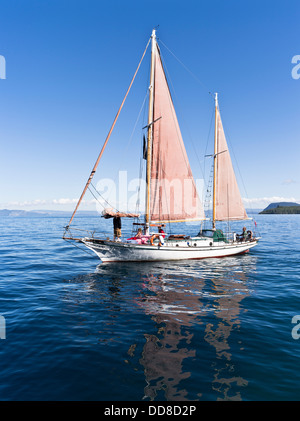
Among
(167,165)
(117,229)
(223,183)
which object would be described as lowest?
(117,229)

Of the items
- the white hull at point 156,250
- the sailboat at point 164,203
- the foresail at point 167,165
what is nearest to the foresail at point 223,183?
the sailboat at point 164,203

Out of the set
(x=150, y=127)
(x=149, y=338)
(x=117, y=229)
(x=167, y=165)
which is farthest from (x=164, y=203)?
(x=149, y=338)

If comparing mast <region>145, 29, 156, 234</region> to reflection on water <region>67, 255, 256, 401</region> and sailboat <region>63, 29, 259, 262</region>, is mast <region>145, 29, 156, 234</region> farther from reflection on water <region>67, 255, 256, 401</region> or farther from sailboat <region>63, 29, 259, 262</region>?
reflection on water <region>67, 255, 256, 401</region>

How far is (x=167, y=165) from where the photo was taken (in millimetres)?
25156

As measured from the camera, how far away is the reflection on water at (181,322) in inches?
261

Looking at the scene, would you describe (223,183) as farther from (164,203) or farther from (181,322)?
(181,322)

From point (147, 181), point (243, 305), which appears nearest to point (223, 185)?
point (147, 181)

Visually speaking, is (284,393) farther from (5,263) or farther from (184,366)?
(5,263)

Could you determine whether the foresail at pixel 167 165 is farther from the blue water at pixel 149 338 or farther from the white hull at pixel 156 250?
the blue water at pixel 149 338

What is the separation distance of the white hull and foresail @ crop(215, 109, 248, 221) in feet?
20.9

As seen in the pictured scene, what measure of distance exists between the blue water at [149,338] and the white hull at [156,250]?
408 cm

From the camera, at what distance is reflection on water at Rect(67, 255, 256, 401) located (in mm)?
6637

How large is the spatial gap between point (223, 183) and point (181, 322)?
78.8 feet

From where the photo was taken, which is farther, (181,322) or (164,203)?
(164,203)
